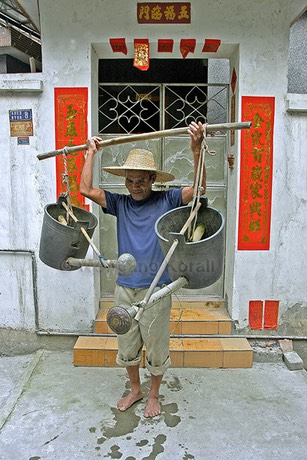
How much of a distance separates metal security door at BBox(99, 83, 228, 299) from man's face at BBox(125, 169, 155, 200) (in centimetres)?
154

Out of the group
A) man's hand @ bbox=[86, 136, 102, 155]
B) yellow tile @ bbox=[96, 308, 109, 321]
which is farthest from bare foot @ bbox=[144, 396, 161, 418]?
man's hand @ bbox=[86, 136, 102, 155]

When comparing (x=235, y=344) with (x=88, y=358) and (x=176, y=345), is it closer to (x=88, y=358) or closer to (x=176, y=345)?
(x=176, y=345)

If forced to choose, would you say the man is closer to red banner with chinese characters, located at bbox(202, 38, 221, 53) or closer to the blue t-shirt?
the blue t-shirt

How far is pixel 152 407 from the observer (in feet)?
9.99

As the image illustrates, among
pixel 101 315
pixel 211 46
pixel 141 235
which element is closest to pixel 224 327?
pixel 101 315

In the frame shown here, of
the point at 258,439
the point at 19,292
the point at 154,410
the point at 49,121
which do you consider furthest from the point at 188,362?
the point at 49,121

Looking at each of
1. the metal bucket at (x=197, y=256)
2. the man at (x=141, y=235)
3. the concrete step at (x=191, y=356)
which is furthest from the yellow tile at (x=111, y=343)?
the metal bucket at (x=197, y=256)

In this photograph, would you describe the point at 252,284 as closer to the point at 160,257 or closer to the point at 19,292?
the point at 160,257

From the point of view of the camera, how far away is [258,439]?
282cm

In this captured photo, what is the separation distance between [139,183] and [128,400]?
167cm

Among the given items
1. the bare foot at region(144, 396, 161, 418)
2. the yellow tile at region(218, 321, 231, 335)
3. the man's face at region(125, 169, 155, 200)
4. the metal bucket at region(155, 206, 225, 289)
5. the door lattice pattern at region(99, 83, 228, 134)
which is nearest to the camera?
the metal bucket at region(155, 206, 225, 289)

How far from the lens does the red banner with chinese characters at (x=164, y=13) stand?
147 inches

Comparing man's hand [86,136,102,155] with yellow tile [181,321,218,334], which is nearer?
man's hand [86,136,102,155]

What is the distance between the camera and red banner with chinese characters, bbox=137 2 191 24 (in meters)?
3.73
